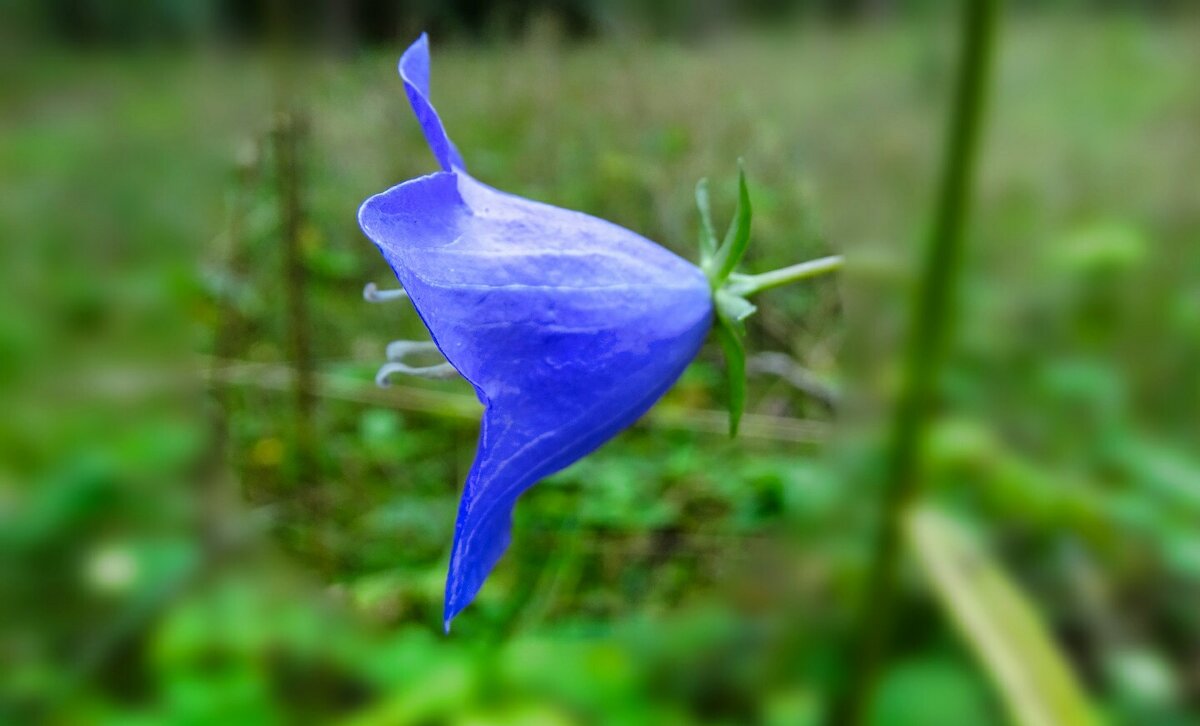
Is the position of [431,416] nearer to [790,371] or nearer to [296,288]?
[296,288]

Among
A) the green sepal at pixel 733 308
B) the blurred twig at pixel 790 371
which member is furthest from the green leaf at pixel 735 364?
the blurred twig at pixel 790 371

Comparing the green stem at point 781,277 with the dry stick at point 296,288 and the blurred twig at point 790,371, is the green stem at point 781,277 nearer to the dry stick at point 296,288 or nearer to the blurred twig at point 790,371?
the blurred twig at point 790,371

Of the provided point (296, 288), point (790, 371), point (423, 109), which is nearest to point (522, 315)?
point (423, 109)

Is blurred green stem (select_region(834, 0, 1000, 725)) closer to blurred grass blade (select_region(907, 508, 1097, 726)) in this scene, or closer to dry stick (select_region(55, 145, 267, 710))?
blurred grass blade (select_region(907, 508, 1097, 726))

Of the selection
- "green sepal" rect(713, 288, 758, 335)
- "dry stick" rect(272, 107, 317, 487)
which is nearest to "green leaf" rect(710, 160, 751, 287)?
"green sepal" rect(713, 288, 758, 335)

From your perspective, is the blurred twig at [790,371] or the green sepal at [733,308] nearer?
the green sepal at [733,308]

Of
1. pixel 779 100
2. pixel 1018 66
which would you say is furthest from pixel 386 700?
pixel 1018 66
